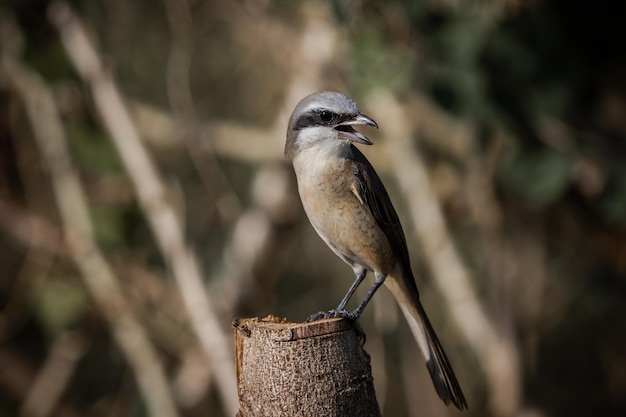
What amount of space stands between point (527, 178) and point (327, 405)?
3.05m

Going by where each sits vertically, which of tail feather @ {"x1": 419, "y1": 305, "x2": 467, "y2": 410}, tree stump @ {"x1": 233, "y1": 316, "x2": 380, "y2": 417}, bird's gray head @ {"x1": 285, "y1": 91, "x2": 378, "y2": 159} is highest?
bird's gray head @ {"x1": 285, "y1": 91, "x2": 378, "y2": 159}

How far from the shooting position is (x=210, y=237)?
7809 millimetres

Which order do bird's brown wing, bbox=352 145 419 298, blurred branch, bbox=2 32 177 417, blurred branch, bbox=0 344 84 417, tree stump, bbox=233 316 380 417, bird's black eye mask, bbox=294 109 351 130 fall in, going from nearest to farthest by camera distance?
tree stump, bbox=233 316 380 417 < bird's black eye mask, bbox=294 109 351 130 < bird's brown wing, bbox=352 145 419 298 < blurred branch, bbox=2 32 177 417 < blurred branch, bbox=0 344 84 417

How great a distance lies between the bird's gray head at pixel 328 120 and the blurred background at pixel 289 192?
1535 millimetres

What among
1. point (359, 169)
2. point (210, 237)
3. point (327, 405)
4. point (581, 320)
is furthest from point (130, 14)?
point (327, 405)

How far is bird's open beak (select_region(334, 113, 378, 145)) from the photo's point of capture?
3.26m

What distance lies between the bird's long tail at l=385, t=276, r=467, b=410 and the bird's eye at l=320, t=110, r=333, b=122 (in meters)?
0.85

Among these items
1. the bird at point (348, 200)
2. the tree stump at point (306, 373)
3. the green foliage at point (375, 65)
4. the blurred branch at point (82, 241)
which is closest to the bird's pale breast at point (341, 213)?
the bird at point (348, 200)

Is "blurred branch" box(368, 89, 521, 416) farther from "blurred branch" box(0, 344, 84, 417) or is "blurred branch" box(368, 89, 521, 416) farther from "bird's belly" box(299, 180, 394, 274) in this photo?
"blurred branch" box(0, 344, 84, 417)

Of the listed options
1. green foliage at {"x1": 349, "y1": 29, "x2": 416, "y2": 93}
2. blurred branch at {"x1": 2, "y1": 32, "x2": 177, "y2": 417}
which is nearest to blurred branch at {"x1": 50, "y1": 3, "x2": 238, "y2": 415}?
blurred branch at {"x1": 2, "y1": 32, "x2": 177, "y2": 417}

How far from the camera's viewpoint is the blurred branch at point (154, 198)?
6.00 meters

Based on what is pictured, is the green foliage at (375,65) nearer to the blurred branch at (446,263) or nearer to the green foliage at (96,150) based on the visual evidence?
the blurred branch at (446,263)

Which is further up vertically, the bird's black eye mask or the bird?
the bird's black eye mask

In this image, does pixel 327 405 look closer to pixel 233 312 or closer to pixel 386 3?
pixel 386 3
